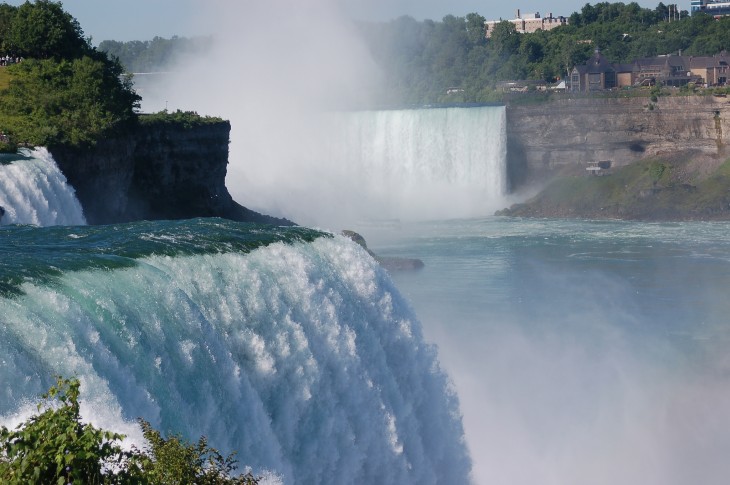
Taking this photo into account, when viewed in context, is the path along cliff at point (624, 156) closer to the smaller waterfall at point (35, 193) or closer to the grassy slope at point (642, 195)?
the grassy slope at point (642, 195)

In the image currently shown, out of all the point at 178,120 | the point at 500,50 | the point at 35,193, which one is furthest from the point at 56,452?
the point at 500,50

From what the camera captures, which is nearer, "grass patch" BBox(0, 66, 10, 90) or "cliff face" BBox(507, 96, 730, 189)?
"grass patch" BBox(0, 66, 10, 90)

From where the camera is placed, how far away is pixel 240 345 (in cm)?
1608

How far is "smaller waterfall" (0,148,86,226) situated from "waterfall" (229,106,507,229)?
32332 mm

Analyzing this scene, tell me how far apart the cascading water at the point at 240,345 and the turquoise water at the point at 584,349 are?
449cm

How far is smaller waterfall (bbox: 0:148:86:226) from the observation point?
2648 cm

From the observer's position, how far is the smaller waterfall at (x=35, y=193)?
86.9ft

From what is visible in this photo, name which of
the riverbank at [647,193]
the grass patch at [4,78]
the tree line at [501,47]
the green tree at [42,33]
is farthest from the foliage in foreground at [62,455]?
the tree line at [501,47]

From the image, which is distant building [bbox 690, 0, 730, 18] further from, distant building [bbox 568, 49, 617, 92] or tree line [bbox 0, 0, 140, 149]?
tree line [bbox 0, 0, 140, 149]

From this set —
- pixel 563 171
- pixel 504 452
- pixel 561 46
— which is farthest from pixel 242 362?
pixel 561 46

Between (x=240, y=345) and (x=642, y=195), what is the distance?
4624cm

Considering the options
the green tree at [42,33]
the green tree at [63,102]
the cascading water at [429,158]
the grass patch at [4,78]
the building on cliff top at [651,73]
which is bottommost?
the cascading water at [429,158]

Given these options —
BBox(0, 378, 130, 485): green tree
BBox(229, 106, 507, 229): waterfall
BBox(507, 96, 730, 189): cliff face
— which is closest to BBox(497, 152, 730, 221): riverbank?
BBox(507, 96, 730, 189): cliff face

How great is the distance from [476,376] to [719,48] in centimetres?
7697
